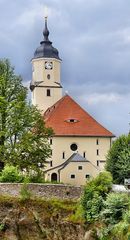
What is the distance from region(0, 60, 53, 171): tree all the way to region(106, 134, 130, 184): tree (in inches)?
435

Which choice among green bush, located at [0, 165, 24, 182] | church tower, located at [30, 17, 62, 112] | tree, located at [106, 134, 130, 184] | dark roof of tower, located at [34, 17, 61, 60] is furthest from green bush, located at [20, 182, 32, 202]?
dark roof of tower, located at [34, 17, 61, 60]

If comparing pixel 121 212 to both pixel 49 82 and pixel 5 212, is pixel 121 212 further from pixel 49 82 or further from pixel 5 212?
pixel 49 82

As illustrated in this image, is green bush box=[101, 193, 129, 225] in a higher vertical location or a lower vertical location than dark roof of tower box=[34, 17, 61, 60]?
lower

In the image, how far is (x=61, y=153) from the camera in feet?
283

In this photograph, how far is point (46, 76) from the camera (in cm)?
9575

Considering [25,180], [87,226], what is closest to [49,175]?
[25,180]

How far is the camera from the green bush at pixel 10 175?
55.2 m

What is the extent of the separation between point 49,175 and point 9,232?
3421 centimetres

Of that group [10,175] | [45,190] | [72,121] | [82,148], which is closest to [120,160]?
[82,148]

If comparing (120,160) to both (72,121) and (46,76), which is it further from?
(46,76)

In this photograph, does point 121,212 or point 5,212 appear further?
point 5,212

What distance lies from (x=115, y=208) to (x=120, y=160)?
26561 mm

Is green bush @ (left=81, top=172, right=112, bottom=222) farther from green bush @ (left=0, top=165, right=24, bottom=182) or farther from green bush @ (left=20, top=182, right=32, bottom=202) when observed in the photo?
green bush @ (left=0, top=165, right=24, bottom=182)

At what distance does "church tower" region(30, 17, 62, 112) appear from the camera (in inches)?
3728
